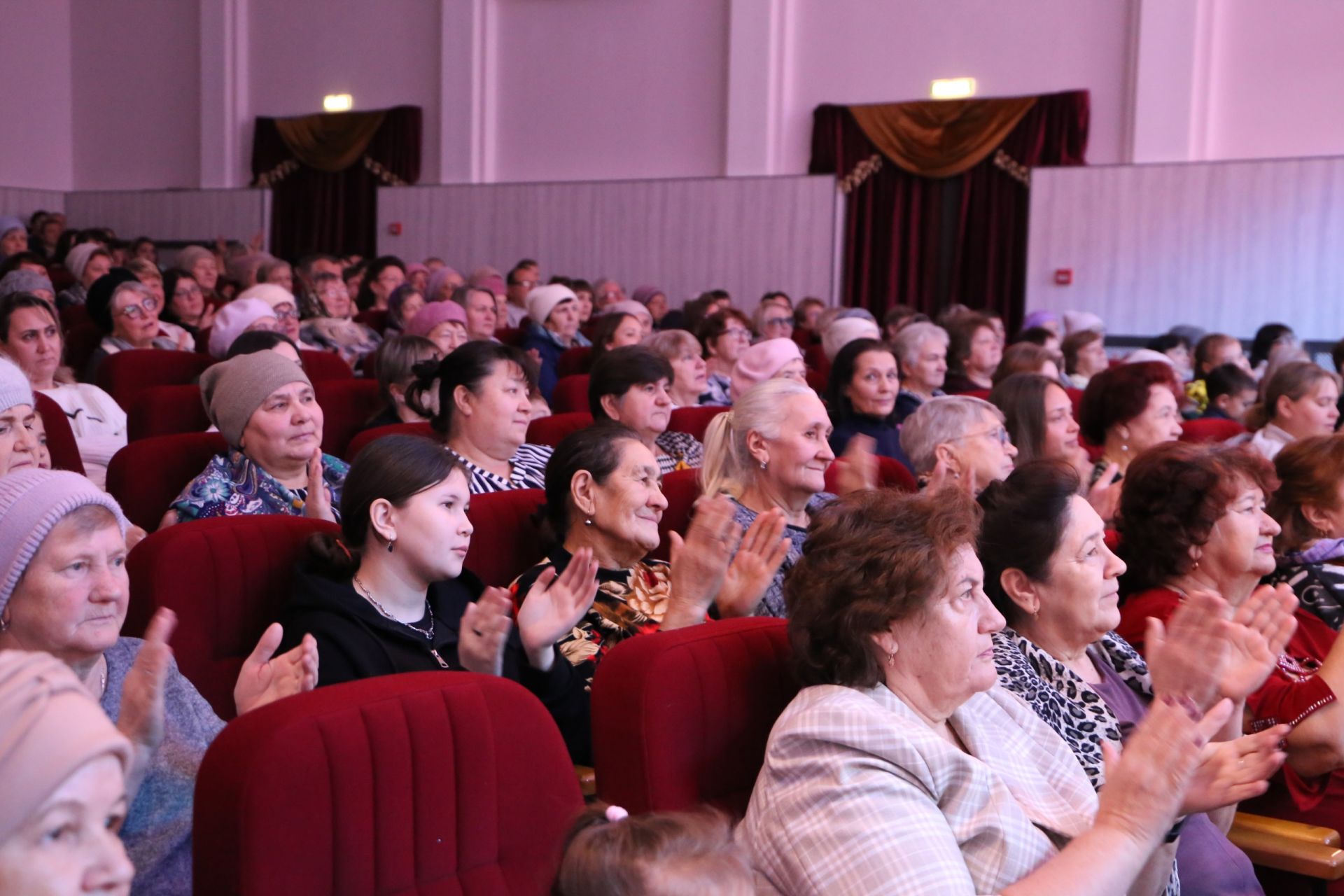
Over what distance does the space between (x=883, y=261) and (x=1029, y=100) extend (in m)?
1.78

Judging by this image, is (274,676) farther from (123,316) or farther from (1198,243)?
(1198,243)

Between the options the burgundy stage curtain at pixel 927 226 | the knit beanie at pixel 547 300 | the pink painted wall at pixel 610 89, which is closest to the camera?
the knit beanie at pixel 547 300

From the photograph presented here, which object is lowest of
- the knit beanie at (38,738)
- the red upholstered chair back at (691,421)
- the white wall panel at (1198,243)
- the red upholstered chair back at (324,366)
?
the red upholstered chair back at (691,421)

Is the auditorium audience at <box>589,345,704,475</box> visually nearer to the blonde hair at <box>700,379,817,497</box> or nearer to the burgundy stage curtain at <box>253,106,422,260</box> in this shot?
the blonde hair at <box>700,379,817,497</box>

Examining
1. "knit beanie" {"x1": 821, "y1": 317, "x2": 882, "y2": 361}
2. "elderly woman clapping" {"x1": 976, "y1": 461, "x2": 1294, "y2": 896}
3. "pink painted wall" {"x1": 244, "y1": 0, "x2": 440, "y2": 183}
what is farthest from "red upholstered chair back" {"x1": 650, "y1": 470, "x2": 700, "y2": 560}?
"pink painted wall" {"x1": 244, "y1": 0, "x2": 440, "y2": 183}

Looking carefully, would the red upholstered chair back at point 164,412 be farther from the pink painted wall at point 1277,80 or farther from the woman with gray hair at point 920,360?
the pink painted wall at point 1277,80

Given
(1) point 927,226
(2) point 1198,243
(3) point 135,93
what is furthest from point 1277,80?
(3) point 135,93

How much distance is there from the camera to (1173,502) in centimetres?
291

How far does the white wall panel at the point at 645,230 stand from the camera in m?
11.8

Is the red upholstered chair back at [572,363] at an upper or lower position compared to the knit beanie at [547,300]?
lower

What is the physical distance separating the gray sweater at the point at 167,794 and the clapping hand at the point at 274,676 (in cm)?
8

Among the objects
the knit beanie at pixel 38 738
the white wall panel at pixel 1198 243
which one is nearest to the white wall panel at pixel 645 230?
the white wall panel at pixel 1198 243

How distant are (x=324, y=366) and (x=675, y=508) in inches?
112

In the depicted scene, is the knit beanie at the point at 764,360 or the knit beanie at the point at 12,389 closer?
the knit beanie at the point at 12,389
